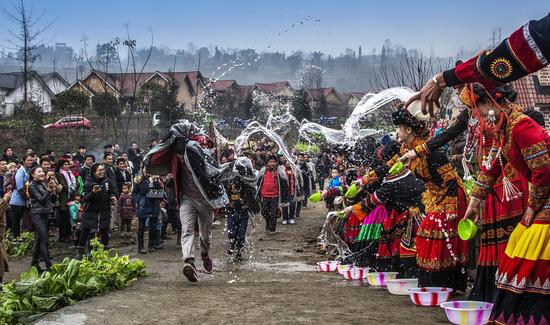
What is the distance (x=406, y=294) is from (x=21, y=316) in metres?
4.08

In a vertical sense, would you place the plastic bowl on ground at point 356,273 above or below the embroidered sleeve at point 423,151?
below

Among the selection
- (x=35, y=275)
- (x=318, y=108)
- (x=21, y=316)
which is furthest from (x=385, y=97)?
(x=318, y=108)

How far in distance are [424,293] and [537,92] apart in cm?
2461

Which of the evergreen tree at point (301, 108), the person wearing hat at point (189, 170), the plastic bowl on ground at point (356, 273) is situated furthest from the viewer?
the evergreen tree at point (301, 108)

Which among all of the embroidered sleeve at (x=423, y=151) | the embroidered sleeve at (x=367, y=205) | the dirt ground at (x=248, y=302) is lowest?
the dirt ground at (x=248, y=302)

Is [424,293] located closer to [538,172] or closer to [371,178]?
[371,178]

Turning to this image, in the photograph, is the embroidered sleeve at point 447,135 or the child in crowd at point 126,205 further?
the child in crowd at point 126,205

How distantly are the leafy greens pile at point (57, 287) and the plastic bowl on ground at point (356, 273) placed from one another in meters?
2.90

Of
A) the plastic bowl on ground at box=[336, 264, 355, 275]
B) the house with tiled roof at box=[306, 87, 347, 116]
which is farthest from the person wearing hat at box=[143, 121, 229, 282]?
the house with tiled roof at box=[306, 87, 347, 116]

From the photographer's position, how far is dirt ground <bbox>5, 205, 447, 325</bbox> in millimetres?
6750

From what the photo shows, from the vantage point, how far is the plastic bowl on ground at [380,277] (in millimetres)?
8906

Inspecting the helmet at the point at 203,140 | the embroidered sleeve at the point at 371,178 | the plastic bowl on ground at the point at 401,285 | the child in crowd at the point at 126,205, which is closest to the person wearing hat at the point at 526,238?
the plastic bowl on ground at the point at 401,285

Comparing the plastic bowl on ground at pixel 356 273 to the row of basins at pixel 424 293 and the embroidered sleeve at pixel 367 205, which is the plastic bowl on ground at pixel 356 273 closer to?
the row of basins at pixel 424 293

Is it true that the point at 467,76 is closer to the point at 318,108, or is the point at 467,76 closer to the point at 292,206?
the point at 292,206
